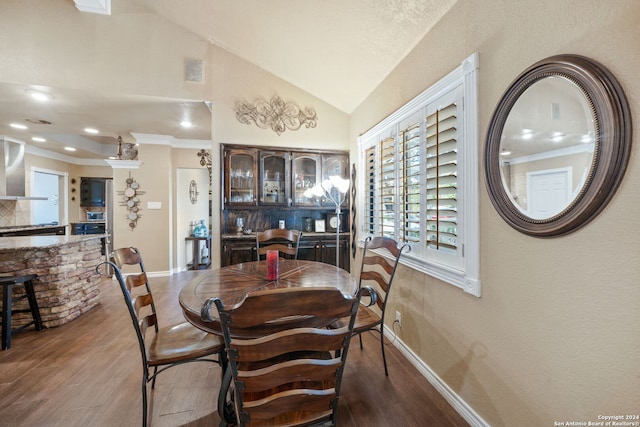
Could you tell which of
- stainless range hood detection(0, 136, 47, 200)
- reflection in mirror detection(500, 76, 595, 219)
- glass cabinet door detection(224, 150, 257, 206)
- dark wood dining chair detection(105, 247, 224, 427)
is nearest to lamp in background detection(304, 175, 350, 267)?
glass cabinet door detection(224, 150, 257, 206)

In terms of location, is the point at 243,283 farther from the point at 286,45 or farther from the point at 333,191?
the point at 286,45

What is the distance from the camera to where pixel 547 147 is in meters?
1.18

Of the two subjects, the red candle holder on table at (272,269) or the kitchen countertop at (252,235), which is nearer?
the red candle holder on table at (272,269)

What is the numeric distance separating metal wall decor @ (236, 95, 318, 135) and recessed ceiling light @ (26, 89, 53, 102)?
239cm

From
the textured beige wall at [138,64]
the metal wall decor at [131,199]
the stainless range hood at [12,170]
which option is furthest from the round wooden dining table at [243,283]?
the stainless range hood at [12,170]

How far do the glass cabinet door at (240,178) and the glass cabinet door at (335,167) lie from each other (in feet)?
3.38

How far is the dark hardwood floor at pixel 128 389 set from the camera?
65.4 inches

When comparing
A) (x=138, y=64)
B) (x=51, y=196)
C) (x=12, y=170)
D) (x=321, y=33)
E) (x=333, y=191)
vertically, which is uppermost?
(x=138, y=64)

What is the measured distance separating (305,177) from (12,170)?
234 inches

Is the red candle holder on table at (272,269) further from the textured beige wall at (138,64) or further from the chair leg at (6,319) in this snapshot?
the chair leg at (6,319)

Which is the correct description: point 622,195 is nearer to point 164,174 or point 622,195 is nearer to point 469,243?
point 469,243

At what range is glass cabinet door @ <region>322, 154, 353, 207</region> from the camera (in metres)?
3.92

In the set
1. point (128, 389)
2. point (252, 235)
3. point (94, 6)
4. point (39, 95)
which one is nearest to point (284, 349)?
point (128, 389)

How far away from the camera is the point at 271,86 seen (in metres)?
3.77
